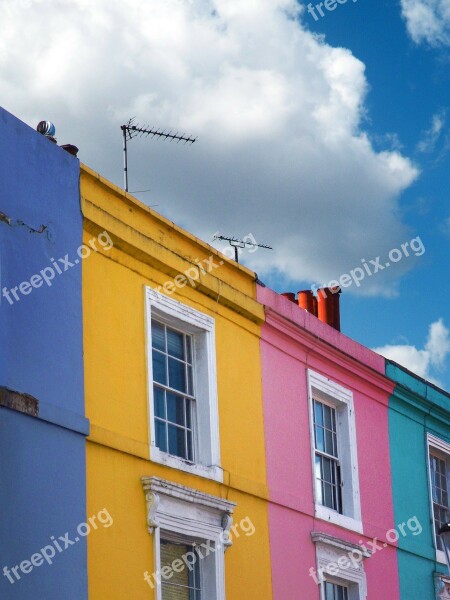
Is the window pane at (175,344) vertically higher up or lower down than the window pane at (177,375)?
higher up

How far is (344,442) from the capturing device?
17.0m

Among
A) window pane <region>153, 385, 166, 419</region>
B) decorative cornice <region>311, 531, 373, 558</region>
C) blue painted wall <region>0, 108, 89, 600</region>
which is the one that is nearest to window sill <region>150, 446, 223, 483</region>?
window pane <region>153, 385, 166, 419</region>

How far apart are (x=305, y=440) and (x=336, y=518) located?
42.0 inches

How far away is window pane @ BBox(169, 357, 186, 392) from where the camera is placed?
1401 cm

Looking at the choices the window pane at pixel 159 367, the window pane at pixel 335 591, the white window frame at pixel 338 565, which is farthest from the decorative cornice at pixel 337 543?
the window pane at pixel 159 367

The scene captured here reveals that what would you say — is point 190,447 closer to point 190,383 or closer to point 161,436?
point 161,436

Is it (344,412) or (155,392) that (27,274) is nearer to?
(155,392)

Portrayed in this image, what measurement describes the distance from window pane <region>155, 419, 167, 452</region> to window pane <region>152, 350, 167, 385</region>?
468 millimetres

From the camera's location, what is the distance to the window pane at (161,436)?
13.5 metres

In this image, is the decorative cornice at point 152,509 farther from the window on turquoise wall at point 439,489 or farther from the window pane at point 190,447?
the window on turquoise wall at point 439,489

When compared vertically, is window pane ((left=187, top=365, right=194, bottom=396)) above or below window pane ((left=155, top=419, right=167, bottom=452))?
above

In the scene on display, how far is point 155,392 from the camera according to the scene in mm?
13617

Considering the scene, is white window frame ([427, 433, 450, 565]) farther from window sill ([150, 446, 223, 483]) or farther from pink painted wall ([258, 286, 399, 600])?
window sill ([150, 446, 223, 483])

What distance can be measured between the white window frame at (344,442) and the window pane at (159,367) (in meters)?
2.96
